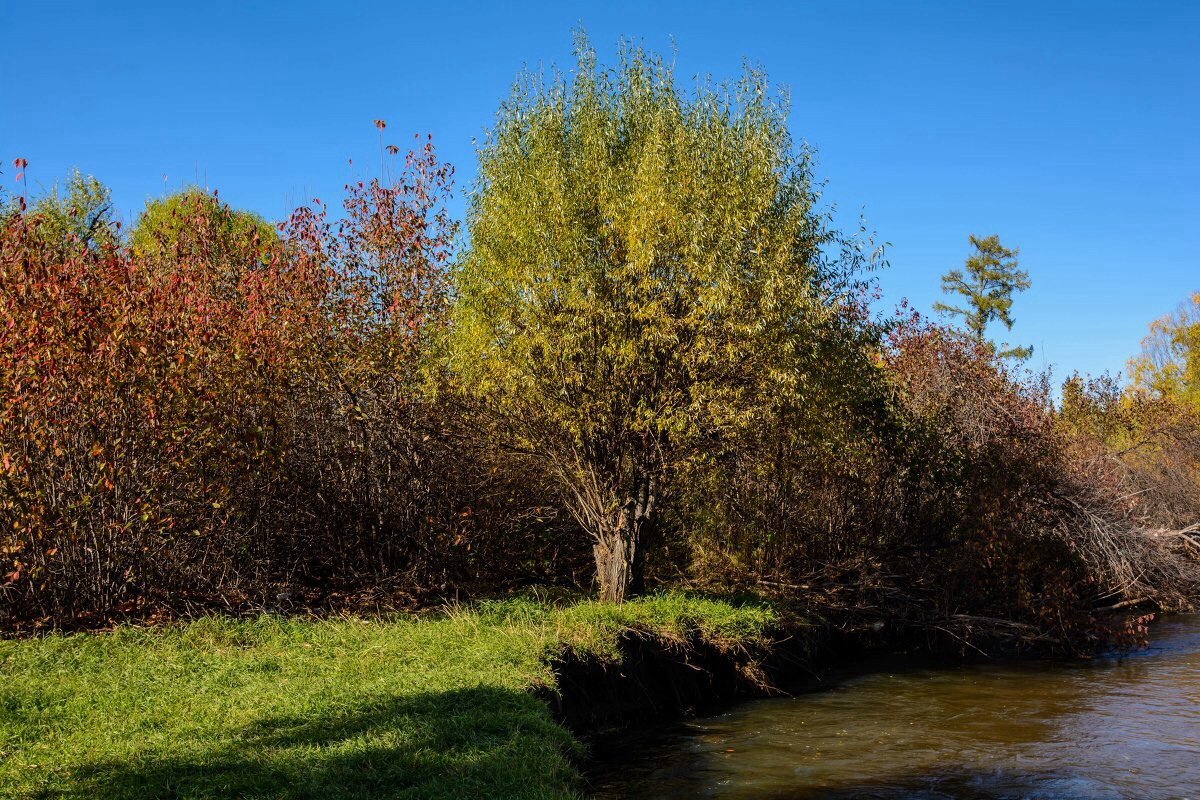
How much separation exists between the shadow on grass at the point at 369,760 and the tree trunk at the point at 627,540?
4.97m

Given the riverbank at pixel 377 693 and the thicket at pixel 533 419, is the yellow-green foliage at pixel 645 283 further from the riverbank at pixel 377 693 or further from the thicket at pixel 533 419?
the riverbank at pixel 377 693

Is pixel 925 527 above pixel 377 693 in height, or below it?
above

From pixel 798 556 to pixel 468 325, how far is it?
22.7ft

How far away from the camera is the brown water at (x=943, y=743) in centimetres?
858

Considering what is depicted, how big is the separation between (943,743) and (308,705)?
655cm

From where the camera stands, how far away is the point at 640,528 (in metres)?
13.5

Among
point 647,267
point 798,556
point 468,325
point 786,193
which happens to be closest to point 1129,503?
point 798,556

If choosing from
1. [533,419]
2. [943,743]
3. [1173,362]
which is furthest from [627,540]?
[1173,362]

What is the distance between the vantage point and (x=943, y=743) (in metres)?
10.2

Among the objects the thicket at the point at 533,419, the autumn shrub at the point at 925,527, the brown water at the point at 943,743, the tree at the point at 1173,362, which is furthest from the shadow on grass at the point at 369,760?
the tree at the point at 1173,362

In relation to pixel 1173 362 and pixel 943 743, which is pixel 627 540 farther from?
pixel 1173 362

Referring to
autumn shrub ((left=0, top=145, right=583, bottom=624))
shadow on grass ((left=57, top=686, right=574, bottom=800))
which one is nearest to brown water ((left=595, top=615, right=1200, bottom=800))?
shadow on grass ((left=57, top=686, right=574, bottom=800))

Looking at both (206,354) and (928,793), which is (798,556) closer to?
(928,793)

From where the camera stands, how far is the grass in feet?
21.4
